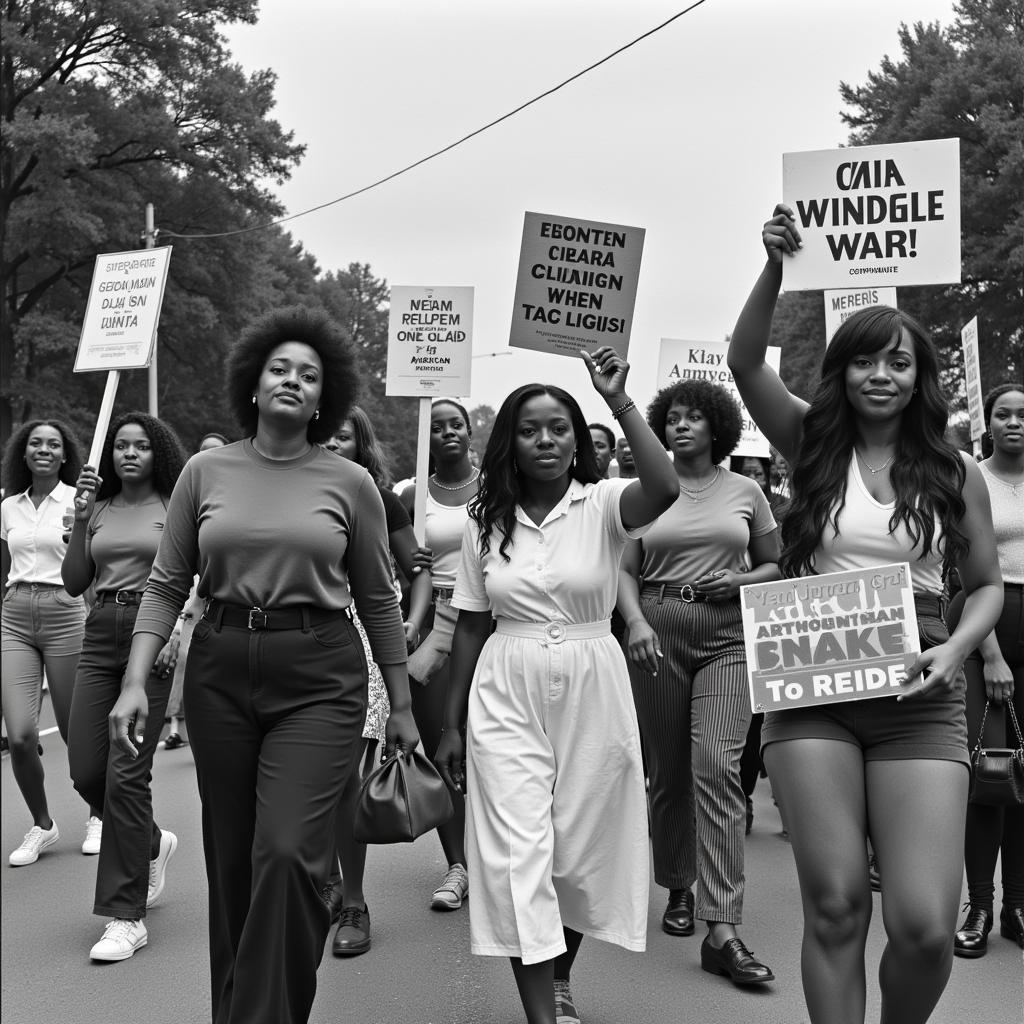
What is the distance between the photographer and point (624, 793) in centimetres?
459

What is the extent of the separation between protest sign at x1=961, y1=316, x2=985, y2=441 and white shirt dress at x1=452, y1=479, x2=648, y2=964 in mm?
6842

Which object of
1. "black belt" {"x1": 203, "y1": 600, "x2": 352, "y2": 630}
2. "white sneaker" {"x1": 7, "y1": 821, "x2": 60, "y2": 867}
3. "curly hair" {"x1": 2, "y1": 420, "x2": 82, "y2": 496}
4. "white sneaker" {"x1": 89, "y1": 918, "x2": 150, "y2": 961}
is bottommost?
"white sneaker" {"x1": 7, "y1": 821, "x2": 60, "y2": 867}

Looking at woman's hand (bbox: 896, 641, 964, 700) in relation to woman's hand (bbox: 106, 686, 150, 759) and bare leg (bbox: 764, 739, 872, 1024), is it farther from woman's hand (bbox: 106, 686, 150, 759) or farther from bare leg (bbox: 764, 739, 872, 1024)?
woman's hand (bbox: 106, 686, 150, 759)

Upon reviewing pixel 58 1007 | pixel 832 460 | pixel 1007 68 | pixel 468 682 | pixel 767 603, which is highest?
pixel 1007 68

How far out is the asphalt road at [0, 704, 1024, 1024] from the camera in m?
4.89

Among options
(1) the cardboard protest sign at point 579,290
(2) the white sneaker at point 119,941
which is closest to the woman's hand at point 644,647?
(1) the cardboard protest sign at point 579,290

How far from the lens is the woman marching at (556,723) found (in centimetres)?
441

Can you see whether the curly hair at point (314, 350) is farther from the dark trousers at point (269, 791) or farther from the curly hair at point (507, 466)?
the dark trousers at point (269, 791)

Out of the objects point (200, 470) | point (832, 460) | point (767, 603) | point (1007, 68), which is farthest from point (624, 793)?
point (1007, 68)

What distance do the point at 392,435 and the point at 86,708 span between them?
240 feet

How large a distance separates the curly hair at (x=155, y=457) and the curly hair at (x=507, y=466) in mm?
2066

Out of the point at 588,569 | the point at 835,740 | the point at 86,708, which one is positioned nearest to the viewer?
the point at 835,740

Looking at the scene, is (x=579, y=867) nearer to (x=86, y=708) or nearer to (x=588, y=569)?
(x=588, y=569)

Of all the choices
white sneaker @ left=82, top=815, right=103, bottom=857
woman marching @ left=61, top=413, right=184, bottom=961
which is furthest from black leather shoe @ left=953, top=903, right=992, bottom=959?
white sneaker @ left=82, top=815, right=103, bottom=857
